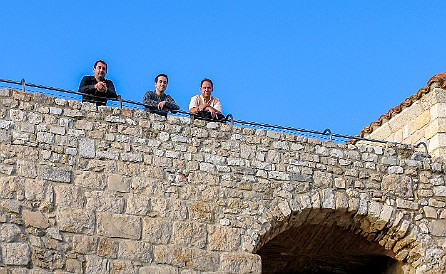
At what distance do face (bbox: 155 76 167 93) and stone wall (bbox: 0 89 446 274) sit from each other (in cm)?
66

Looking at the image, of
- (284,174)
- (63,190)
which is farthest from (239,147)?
(63,190)

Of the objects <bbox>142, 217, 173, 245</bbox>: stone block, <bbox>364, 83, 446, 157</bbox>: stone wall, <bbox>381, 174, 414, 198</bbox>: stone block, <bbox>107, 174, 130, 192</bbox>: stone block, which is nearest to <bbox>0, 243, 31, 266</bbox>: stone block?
<bbox>107, 174, 130, 192</bbox>: stone block

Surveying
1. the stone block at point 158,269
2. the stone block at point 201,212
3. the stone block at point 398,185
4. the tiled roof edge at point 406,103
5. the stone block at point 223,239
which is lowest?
the stone block at point 158,269

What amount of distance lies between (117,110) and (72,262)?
1.82 metres

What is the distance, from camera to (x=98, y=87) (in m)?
11.0

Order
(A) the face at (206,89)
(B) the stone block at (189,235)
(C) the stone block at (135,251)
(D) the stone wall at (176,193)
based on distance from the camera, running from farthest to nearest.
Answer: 1. (A) the face at (206,89)
2. (B) the stone block at (189,235)
3. (C) the stone block at (135,251)
4. (D) the stone wall at (176,193)

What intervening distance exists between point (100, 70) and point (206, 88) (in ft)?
4.33

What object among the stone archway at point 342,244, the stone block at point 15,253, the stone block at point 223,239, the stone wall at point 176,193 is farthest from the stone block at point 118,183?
the stone archway at point 342,244

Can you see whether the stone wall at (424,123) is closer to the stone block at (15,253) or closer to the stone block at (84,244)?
the stone block at (84,244)

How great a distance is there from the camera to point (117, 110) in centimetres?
1084

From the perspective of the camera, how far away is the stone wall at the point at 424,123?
486 inches

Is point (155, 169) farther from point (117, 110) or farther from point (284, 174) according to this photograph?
point (284, 174)

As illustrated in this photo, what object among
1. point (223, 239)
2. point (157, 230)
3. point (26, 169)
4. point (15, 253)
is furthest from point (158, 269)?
point (26, 169)

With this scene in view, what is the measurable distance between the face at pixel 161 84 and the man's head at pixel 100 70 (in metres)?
0.67
